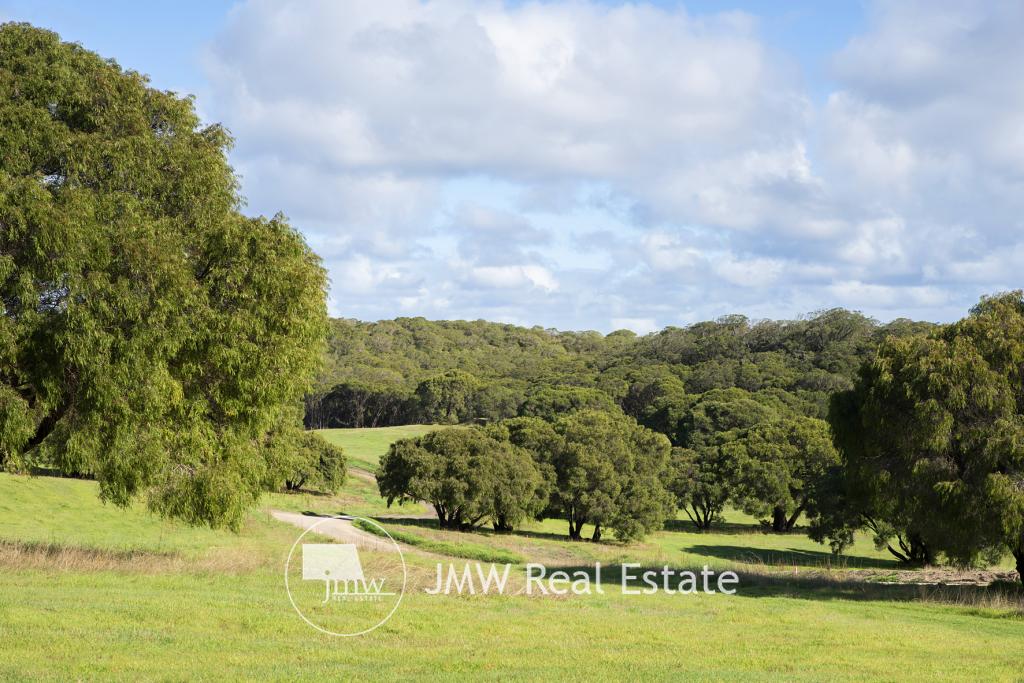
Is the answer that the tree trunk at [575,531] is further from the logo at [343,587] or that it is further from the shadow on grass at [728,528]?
the logo at [343,587]

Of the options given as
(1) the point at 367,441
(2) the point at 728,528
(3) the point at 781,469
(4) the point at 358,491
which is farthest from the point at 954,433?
(1) the point at 367,441

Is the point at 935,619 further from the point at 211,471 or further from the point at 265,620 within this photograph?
the point at 211,471

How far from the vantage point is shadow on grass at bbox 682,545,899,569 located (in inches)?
1678

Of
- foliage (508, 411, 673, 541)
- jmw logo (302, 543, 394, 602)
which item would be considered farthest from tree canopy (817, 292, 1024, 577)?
foliage (508, 411, 673, 541)

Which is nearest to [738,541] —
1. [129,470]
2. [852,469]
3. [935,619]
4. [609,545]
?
[609,545]

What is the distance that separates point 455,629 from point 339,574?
4.32m

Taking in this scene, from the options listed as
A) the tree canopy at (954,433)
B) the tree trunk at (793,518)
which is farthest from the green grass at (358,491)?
the tree trunk at (793,518)

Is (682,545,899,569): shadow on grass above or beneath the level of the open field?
beneath

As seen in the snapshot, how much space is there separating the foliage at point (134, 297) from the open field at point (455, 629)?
2.12 metres

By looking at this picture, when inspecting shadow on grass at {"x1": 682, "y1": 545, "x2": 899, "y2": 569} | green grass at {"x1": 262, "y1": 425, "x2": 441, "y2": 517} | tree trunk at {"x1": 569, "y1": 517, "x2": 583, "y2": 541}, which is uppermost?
green grass at {"x1": 262, "y1": 425, "x2": 441, "y2": 517}

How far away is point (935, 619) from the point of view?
58.7 ft

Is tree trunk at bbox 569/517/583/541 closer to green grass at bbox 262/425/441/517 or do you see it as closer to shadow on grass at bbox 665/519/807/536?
green grass at bbox 262/425/441/517

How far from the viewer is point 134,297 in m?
15.9

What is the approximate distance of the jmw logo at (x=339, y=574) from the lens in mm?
14734
